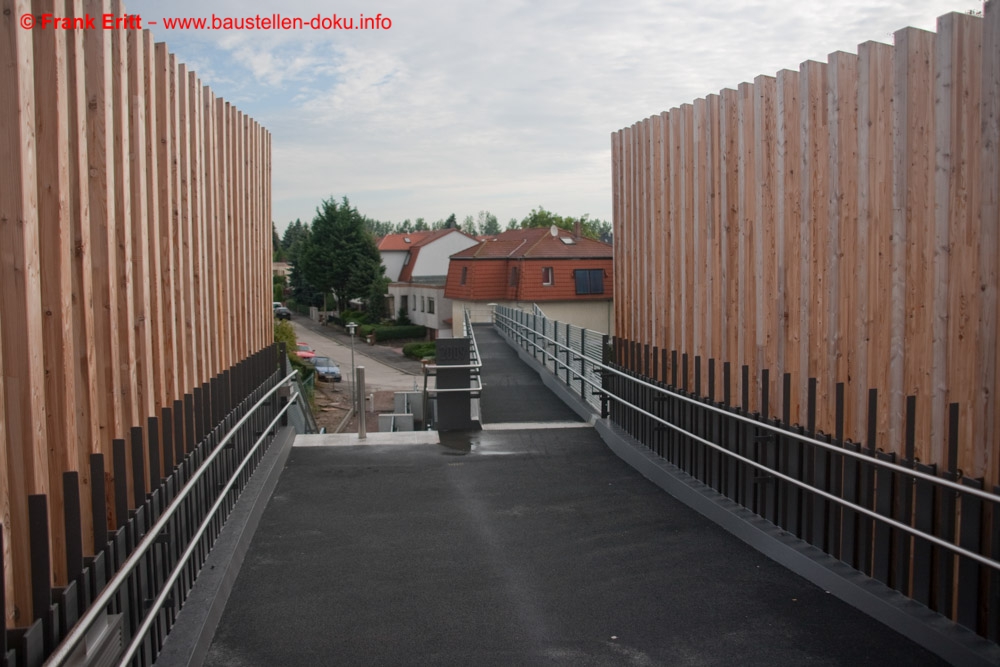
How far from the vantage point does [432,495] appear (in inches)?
320

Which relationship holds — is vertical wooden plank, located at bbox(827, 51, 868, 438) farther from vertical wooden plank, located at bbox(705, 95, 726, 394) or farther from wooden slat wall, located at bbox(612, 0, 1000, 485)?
vertical wooden plank, located at bbox(705, 95, 726, 394)

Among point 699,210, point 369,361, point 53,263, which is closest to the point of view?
point 53,263

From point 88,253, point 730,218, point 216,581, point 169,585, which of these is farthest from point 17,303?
point 730,218

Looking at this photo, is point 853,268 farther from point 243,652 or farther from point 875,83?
point 243,652

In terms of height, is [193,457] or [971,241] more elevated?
[971,241]

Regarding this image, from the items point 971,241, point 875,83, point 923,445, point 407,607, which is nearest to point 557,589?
point 407,607

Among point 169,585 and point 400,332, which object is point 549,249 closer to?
point 400,332

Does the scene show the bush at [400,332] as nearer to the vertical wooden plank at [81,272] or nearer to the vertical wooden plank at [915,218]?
the vertical wooden plank at [915,218]

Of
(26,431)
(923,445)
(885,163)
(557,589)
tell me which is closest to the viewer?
(26,431)

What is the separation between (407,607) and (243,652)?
3.24ft

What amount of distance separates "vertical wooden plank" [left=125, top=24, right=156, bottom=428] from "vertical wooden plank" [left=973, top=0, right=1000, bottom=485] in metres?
4.28

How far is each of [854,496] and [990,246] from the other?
1.65 meters

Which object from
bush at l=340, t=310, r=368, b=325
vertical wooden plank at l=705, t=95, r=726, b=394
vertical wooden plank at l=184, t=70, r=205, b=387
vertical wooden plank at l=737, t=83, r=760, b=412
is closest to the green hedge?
bush at l=340, t=310, r=368, b=325

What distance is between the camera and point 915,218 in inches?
199
